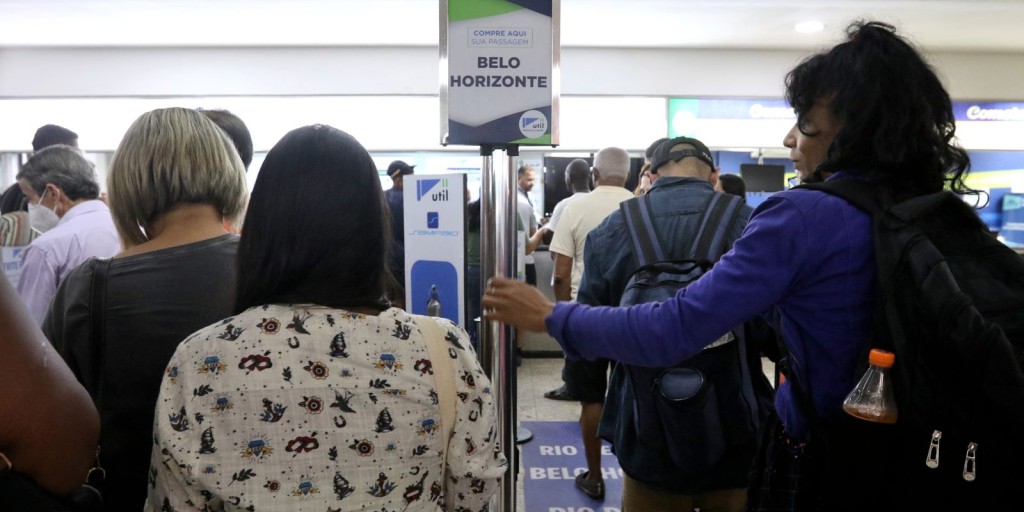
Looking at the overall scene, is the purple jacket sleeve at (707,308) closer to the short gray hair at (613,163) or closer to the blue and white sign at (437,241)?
the blue and white sign at (437,241)

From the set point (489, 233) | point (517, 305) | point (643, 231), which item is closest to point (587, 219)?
point (643, 231)

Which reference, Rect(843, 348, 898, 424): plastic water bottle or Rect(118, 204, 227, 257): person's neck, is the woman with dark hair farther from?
Rect(118, 204, 227, 257): person's neck

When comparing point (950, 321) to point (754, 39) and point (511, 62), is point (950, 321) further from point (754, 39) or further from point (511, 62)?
point (754, 39)

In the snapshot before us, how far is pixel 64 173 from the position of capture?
8.83 feet

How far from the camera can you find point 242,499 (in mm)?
Result: 996

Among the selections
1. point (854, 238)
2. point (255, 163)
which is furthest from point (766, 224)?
point (255, 163)

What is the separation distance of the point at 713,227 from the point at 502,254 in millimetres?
655

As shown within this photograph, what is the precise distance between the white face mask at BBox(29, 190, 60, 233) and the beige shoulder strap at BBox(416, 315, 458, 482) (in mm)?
2431

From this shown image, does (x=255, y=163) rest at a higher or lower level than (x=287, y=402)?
higher

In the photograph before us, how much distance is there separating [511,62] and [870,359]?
3.76 ft

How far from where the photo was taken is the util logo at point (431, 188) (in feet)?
9.12

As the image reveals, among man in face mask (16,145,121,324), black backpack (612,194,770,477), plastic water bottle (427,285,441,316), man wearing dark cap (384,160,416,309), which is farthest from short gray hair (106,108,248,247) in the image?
man wearing dark cap (384,160,416,309)

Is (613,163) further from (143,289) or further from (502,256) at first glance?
(143,289)

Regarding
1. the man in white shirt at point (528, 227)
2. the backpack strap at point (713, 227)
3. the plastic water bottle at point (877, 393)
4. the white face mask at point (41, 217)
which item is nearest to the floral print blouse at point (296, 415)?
the plastic water bottle at point (877, 393)
